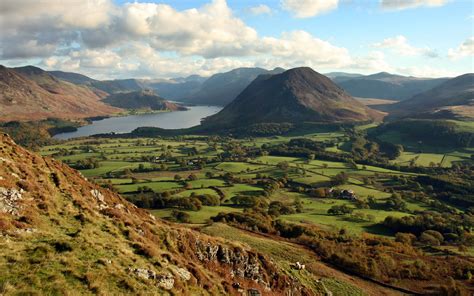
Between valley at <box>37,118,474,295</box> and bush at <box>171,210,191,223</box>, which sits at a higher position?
bush at <box>171,210,191,223</box>

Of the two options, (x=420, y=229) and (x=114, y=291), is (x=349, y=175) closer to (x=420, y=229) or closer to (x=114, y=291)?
(x=420, y=229)

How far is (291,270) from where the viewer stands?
50.3 meters

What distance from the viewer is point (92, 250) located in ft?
93.7

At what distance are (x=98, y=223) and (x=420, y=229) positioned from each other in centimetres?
10351

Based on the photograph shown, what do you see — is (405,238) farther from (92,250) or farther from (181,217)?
(92,250)

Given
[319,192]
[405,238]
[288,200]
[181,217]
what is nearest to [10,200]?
[181,217]

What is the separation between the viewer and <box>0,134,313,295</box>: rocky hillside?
78.1 ft

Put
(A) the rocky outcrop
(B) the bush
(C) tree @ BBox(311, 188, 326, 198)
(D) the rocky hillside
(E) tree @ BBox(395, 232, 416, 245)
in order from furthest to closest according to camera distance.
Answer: (C) tree @ BBox(311, 188, 326, 198) → (B) the bush → (E) tree @ BBox(395, 232, 416, 245) → (A) the rocky outcrop → (D) the rocky hillside

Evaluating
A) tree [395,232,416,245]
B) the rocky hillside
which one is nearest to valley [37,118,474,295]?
tree [395,232,416,245]

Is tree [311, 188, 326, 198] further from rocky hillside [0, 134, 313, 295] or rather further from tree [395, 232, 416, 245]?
rocky hillside [0, 134, 313, 295]

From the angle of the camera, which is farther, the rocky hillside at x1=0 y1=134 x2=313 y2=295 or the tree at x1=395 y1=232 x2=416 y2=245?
the tree at x1=395 y1=232 x2=416 y2=245

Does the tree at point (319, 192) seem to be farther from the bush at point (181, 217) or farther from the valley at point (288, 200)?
the bush at point (181, 217)

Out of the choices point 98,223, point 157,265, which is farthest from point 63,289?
point 98,223

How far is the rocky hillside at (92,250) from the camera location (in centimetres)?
2381
